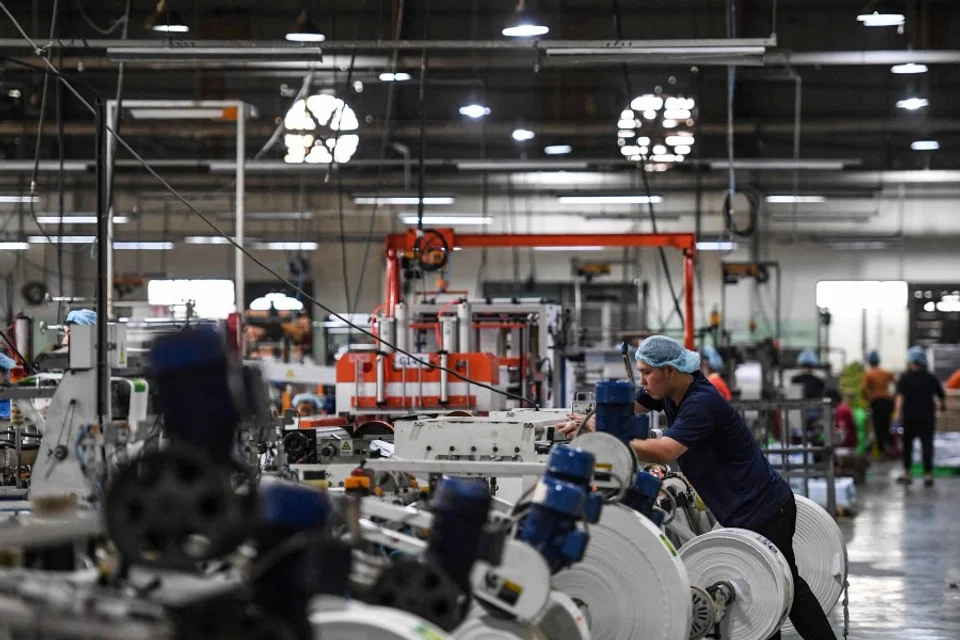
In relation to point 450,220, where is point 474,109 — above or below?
above

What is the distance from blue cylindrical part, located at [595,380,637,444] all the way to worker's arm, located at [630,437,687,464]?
9 cm

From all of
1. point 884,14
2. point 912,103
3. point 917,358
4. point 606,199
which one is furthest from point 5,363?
point 606,199

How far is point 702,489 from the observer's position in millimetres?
5301

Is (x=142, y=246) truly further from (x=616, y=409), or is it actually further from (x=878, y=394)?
(x=616, y=409)

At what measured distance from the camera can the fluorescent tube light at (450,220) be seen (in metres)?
20.0

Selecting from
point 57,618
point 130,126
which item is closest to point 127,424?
point 57,618

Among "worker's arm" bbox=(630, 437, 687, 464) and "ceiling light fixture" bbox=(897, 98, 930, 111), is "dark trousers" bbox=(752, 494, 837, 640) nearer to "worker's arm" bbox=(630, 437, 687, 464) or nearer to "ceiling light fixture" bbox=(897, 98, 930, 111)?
"worker's arm" bbox=(630, 437, 687, 464)

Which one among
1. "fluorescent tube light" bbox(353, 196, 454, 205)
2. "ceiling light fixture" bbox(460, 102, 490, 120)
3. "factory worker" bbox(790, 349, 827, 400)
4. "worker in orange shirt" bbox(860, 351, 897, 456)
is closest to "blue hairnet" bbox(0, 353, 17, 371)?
"ceiling light fixture" bbox(460, 102, 490, 120)

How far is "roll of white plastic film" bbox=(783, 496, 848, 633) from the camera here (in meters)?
5.98

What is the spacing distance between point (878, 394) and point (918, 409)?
307 cm

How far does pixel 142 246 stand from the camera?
70.6ft

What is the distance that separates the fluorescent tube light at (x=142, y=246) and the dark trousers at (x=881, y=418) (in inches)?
389

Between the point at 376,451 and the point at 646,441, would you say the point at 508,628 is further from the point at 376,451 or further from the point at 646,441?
the point at 376,451

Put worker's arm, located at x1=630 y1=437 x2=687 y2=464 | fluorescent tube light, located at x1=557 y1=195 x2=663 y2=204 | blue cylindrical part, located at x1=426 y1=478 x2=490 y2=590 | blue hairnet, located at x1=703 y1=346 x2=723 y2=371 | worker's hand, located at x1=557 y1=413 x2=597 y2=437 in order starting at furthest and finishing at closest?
fluorescent tube light, located at x1=557 y1=195 x2=663 y2=204 → blue hairnet, located at x1=703 y1=346 x2=723 y2=371 → worker's hand, located at x1=557 y1=413 x2=597 y2=437 → worker's arm, located at x1=630 y1=437 x2=687 y2=464 → blue cylindrical part, located at x1=426 y1=478 x2=490 y2=590
